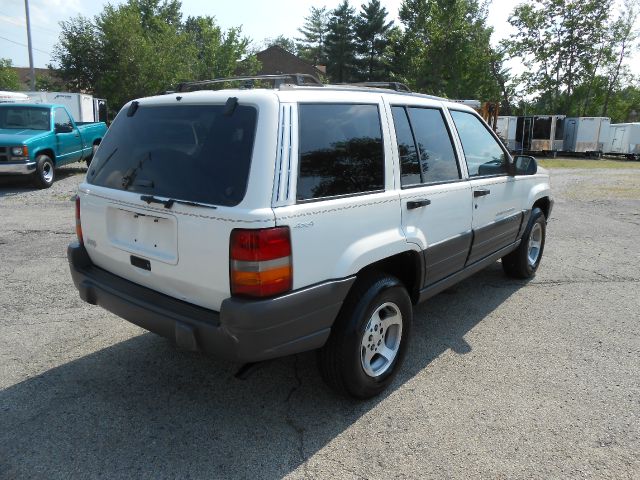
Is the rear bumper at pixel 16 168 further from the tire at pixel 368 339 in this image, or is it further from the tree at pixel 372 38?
the tree at pixel 372 38

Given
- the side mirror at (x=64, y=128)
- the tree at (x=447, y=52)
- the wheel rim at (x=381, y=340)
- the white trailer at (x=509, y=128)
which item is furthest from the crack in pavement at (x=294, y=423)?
the tree at (x=447, y=52)

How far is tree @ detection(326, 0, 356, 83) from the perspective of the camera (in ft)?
169

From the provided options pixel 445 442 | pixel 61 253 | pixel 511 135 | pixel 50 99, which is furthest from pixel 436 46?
pixel 445 442

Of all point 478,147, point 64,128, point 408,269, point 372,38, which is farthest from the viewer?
point 372,38

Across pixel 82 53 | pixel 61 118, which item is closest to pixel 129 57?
pixel 82 53

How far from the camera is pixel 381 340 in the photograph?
3.18 m

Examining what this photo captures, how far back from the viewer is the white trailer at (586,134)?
30.6 m

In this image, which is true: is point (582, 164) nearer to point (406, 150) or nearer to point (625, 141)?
point (625, 141)

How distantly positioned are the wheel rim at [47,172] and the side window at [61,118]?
1.16 metres

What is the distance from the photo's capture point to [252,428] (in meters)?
2.79

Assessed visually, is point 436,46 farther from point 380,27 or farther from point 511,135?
point 380,27

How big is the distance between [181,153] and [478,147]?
273 cm

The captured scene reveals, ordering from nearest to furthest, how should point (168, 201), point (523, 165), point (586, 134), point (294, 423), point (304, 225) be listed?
point (304, 225), point (168, 201), point (294, 423), point (523, 165), point (586, 134)

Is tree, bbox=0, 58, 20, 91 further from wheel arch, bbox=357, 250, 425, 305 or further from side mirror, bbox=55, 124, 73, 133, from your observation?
wheel arch, bbox=357, 250, 425, 305
